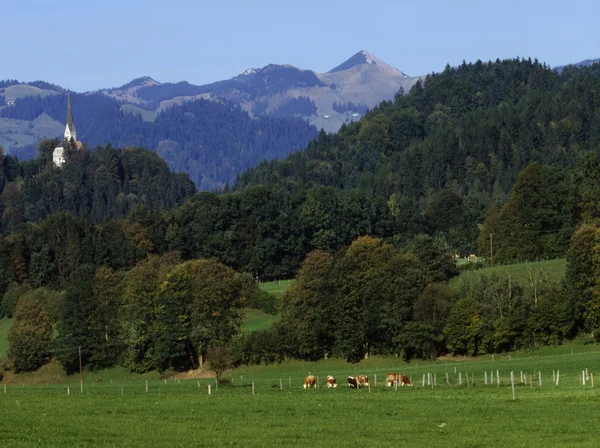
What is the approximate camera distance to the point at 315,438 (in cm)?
3753

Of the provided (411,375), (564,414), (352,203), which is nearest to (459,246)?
(352,203)

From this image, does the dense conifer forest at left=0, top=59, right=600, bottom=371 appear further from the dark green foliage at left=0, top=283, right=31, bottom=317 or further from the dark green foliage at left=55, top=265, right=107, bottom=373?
the dark green foliage at left=0, top=283, right=31, bottom=317

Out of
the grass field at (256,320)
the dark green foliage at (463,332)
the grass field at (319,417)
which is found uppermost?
the grass field at (256,320)

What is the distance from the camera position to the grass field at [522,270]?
108 m

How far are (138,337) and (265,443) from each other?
68.7 meters

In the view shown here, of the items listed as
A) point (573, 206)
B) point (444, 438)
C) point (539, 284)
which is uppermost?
point (573, 206)

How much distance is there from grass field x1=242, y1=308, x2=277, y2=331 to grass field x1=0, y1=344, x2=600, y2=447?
2087 inches

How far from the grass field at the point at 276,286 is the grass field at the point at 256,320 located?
8947mm

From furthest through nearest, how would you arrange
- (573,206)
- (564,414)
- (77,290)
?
1. (573,206)
2. (77,290)
3. (564,414)

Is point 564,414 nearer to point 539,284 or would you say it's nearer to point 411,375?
point 411,375

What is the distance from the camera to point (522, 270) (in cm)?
11212

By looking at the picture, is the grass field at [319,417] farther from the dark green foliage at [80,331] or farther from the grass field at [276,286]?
the grass field at [276,286]

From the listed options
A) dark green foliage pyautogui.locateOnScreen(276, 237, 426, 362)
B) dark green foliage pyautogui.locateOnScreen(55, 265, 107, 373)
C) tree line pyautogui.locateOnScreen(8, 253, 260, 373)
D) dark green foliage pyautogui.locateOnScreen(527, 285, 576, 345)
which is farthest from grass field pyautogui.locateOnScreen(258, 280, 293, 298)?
dark green foliage pyautogui.locateOnScreen(527, 285, 576, 345)

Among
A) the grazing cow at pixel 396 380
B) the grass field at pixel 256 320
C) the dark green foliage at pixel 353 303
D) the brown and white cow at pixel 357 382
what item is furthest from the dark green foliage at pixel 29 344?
the brown and white cow at pixel 357 382
